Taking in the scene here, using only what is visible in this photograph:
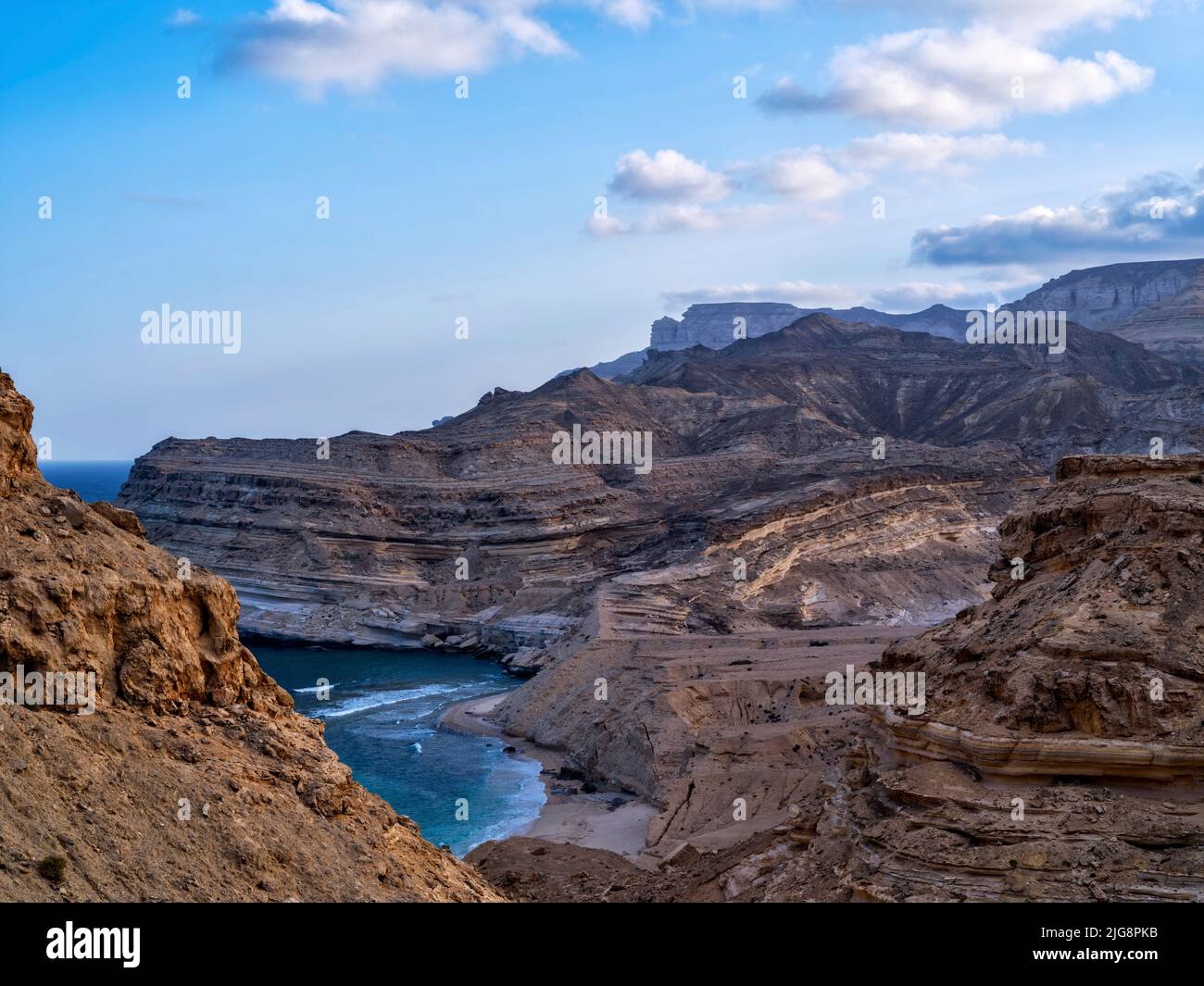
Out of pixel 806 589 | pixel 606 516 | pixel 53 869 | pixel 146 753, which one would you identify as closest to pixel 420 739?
pixel 806 589

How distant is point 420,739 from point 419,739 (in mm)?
42

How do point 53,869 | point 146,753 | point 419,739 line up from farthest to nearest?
point 419,739 < point 146,753 < point 53,869

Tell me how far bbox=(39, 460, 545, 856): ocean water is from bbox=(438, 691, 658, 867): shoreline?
1.45 ft

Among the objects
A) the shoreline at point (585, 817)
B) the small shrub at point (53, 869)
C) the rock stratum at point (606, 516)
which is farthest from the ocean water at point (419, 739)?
the small shrub at point (53, 869)

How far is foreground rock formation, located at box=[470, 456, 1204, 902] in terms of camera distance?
17.0 metres

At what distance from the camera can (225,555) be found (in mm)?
77125

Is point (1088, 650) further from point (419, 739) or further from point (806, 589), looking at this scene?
point (806, 589)

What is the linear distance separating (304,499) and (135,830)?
2672 inches

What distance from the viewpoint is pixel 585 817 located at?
35219 mm

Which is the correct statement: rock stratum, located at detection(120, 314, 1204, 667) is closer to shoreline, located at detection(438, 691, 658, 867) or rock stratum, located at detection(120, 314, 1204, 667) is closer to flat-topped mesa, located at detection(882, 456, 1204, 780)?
shoreline, located at detection(438, 691, 658, 867)

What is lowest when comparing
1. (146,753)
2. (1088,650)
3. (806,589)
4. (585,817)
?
(585,817)

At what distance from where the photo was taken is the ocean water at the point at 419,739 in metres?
36.2
